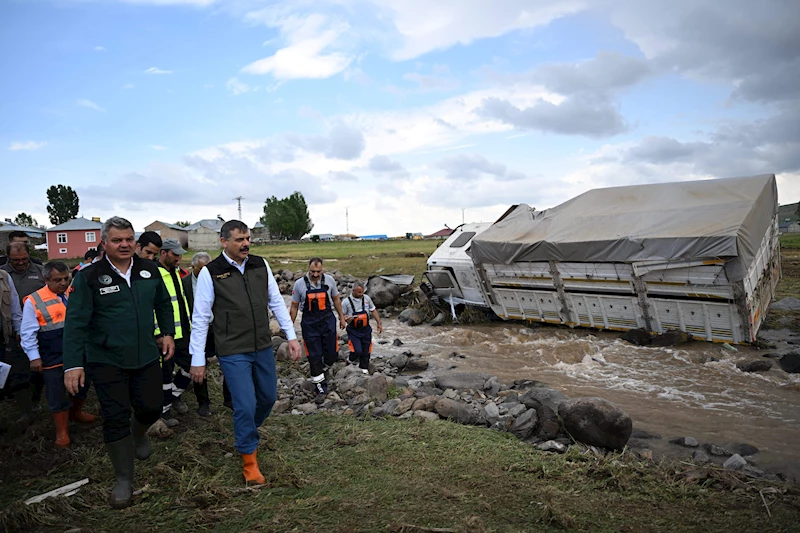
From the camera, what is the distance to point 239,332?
4.28m

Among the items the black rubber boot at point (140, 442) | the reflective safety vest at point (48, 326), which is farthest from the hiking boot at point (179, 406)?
the black rubber boot at point (140, 442)

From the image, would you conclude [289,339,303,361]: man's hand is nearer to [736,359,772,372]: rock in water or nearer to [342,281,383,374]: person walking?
[342,281,383,374]: person walking

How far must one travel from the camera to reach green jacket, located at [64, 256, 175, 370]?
3.95 meters

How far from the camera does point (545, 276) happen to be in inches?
489

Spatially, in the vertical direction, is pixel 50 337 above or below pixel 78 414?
above

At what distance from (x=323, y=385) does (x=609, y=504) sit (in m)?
4.08

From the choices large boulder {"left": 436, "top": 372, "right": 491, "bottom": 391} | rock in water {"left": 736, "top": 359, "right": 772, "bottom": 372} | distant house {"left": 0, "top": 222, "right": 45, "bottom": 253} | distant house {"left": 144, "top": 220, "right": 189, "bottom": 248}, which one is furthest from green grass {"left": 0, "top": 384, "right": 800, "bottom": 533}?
distant house {"left": 144, "top": 220, "right": 189, "bottom": 248}

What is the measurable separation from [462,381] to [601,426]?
294 centimetres

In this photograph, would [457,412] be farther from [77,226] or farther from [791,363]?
[77,226]

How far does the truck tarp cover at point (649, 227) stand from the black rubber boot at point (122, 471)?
30.1 ft

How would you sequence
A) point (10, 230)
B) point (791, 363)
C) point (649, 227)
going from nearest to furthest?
point (791, 363) < point (649, 227) < point (10, 230)

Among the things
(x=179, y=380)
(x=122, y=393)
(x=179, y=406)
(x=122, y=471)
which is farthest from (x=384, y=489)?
(x=179, y=380)

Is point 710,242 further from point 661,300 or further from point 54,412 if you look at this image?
point 54,412

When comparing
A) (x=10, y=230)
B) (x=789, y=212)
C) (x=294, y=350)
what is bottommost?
(x=294, y=350)
